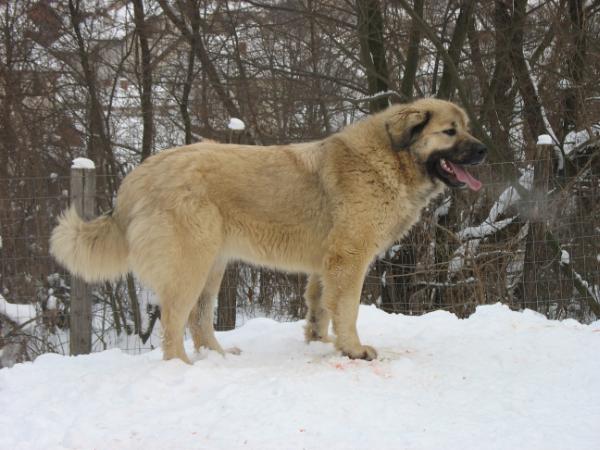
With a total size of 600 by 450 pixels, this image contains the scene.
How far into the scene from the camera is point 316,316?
4.67 meters

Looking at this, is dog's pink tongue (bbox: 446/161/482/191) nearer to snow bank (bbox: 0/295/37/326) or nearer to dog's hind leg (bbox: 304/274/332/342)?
dog's hind leg (bbox: 304/274/332/342)

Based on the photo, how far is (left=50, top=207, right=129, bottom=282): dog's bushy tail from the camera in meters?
4.16

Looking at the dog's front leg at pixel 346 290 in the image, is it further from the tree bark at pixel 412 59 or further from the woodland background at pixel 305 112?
the tree bark at pixel 412 59

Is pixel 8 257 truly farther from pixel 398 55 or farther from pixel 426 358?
pixel 398 55

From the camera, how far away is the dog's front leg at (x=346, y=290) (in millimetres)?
4117

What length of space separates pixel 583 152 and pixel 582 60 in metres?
1.40

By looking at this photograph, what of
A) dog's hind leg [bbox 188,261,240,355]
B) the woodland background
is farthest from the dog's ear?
the woodland background

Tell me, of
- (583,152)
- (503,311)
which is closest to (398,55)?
(583,152)

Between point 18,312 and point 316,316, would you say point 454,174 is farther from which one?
point 18,312

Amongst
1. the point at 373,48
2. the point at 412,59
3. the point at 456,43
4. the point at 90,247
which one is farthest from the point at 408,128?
the point at 373,48

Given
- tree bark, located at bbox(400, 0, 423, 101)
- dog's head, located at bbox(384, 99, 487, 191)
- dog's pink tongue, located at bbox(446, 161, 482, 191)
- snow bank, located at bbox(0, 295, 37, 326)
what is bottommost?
snow bank, located at bbox(0, 295, 37, 326)

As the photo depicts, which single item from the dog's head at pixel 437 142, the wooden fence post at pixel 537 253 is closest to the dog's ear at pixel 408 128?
the dog's head at pixel 437 142

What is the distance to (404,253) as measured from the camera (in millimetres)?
6695

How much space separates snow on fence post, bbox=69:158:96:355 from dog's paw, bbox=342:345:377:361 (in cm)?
264
